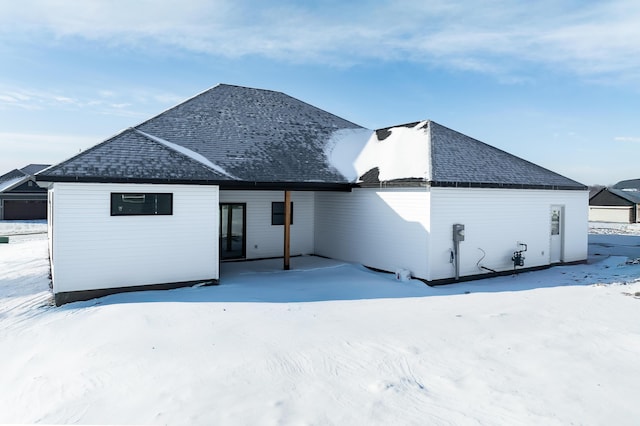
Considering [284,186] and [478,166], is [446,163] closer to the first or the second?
[478,166]

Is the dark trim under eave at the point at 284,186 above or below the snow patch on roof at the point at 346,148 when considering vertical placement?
below

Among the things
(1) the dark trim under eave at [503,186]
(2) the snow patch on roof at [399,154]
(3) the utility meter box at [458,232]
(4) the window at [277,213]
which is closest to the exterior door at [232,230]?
(4) the window at [277,213]

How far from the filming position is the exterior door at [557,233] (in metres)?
15.5

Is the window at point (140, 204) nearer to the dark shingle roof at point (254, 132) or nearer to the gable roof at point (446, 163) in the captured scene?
the dark shingle roof at point (254, 132)

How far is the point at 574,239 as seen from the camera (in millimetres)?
15969

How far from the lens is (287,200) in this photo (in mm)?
13711

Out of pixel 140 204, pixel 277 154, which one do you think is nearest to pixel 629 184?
pixel 277 154

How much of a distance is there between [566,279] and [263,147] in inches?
415

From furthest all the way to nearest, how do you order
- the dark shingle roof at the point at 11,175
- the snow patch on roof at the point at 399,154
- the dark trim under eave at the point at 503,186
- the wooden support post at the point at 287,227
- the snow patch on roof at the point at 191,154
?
1. the dark shingle roof at the point at 11,175
2. the wooden support post at the point at 287,227
3. the snow patch on roof at the point at 399,154
4. the snow patch on roof at the point at 191,154
5. the dark trim under eave at the point at 503,186

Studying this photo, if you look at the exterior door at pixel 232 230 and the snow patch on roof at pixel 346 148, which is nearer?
the snow patch on roof at pixel 346 148

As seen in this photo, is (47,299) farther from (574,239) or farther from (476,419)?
(574,239)

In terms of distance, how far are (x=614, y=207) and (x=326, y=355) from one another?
42.8m

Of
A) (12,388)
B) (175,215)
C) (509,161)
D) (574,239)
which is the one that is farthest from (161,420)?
(574,239)

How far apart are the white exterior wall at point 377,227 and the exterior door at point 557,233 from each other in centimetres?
623
